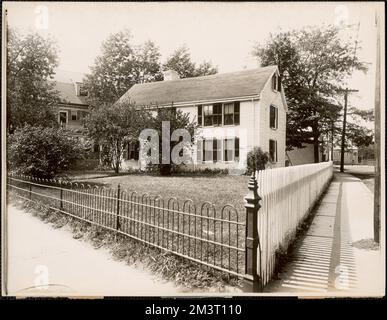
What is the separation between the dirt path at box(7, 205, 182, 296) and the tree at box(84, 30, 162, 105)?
8.59 feet

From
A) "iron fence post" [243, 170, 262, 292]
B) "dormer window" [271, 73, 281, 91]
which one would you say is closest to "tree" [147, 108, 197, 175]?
"dormer window" [271, 73, 281, 91]

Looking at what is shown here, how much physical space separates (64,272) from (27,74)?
279 centimetres

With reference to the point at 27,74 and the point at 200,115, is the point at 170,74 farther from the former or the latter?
the point at 200,115

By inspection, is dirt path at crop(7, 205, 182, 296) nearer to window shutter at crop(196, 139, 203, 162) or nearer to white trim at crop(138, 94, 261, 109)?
window shutter at crop(196, 139, 203, 162)

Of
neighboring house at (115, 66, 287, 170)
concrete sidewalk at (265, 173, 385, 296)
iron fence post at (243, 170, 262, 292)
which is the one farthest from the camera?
neighboring house at (115, 66, 287, 170)

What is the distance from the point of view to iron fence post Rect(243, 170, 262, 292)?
9.94ft

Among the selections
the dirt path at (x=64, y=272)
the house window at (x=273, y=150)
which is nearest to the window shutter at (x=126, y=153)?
the dirt path at (x=64, y=272)

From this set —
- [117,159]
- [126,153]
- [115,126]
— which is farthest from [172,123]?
[117,159]

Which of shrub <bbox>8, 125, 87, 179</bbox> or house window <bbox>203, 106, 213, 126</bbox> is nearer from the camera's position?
shrub <bbox>8, 125, 87, 179</bbox>

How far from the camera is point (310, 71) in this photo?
477 centimetres

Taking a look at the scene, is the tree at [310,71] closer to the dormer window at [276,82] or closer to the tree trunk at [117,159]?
the dormer window at [276,82]

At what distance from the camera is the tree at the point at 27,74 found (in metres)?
4.14
